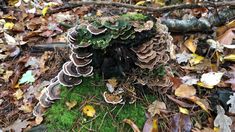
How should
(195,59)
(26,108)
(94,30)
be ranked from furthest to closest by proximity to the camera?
(195,59)
(26,108)
(94,30)

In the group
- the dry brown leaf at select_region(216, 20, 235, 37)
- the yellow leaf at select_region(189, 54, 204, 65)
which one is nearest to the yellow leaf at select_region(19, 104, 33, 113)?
the yellow leaf at select_region(189, 54, 204, 65)

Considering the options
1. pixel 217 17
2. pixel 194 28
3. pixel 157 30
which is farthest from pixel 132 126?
pixel 217 17

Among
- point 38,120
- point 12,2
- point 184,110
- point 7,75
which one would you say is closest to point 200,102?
point 184,110

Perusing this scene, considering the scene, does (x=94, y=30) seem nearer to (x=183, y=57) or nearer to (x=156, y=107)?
(x=156, y=107)

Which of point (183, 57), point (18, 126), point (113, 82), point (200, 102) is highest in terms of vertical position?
point (113, 82)

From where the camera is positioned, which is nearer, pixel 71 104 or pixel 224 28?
pixel 71 104

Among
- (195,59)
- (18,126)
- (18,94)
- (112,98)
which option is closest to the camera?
(112,98)
